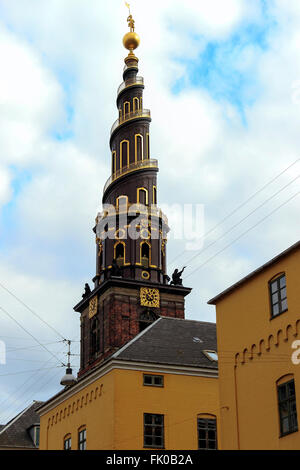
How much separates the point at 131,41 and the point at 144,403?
40680mm

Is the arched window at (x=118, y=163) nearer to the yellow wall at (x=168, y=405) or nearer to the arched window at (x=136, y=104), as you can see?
the arched window at (x=136, y=104)

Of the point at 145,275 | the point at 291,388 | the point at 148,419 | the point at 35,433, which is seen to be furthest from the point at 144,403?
the point at 145,275

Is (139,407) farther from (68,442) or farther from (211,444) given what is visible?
(68,442)

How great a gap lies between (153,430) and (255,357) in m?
9.55

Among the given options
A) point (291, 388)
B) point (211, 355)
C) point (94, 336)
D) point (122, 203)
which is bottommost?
point (291, 388)

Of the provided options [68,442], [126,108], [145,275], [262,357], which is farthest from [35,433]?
[262,357]

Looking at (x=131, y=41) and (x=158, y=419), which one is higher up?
(x=131, y=41)

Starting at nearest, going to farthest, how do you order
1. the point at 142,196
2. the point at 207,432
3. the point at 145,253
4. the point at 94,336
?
the point at 207,432, the point at 94,336, the point at 145,253, the point at 142,196

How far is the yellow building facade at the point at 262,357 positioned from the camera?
2536 centimetres

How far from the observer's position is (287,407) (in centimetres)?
2531

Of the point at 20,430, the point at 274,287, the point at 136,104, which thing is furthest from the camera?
the point at 136,104

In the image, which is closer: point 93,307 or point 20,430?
point 20,430

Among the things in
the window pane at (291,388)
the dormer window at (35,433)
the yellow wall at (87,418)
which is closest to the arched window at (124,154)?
the dormer window at (35,433)
